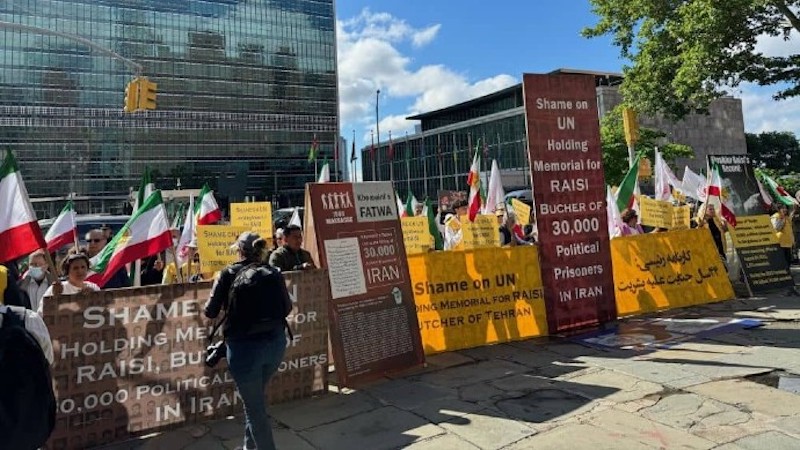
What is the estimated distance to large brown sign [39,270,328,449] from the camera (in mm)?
4668

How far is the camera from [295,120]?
122812 mm

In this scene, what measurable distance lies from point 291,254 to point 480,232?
214 inches

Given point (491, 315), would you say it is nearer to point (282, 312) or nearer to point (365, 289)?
point (365, 289)

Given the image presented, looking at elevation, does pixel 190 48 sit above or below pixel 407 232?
above

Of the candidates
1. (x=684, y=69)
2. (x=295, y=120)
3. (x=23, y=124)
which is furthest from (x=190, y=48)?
(x=684, y=69)

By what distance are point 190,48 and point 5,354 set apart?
12317 cm

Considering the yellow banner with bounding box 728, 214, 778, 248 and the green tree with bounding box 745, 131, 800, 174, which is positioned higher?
the green tree with bounding box 745, 131, 800, 174

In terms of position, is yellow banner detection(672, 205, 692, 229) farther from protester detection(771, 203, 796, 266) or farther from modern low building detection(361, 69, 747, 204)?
modern low building detection(361, 69, 747, 204)

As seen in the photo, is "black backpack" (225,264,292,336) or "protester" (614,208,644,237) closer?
"black backpack" (225,264,292,336)

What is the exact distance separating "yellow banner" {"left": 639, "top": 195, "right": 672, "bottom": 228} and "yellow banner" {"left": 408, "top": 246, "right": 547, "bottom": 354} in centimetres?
377

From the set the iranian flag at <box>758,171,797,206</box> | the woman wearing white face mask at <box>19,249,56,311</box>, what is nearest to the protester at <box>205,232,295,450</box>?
the woman wearing white face mask at <box>19,249,56,311</box>

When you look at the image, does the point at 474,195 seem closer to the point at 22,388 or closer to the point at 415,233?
the point at 415,233

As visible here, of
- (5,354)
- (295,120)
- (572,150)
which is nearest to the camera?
(5,354)

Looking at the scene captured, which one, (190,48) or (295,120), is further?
(295,120)
